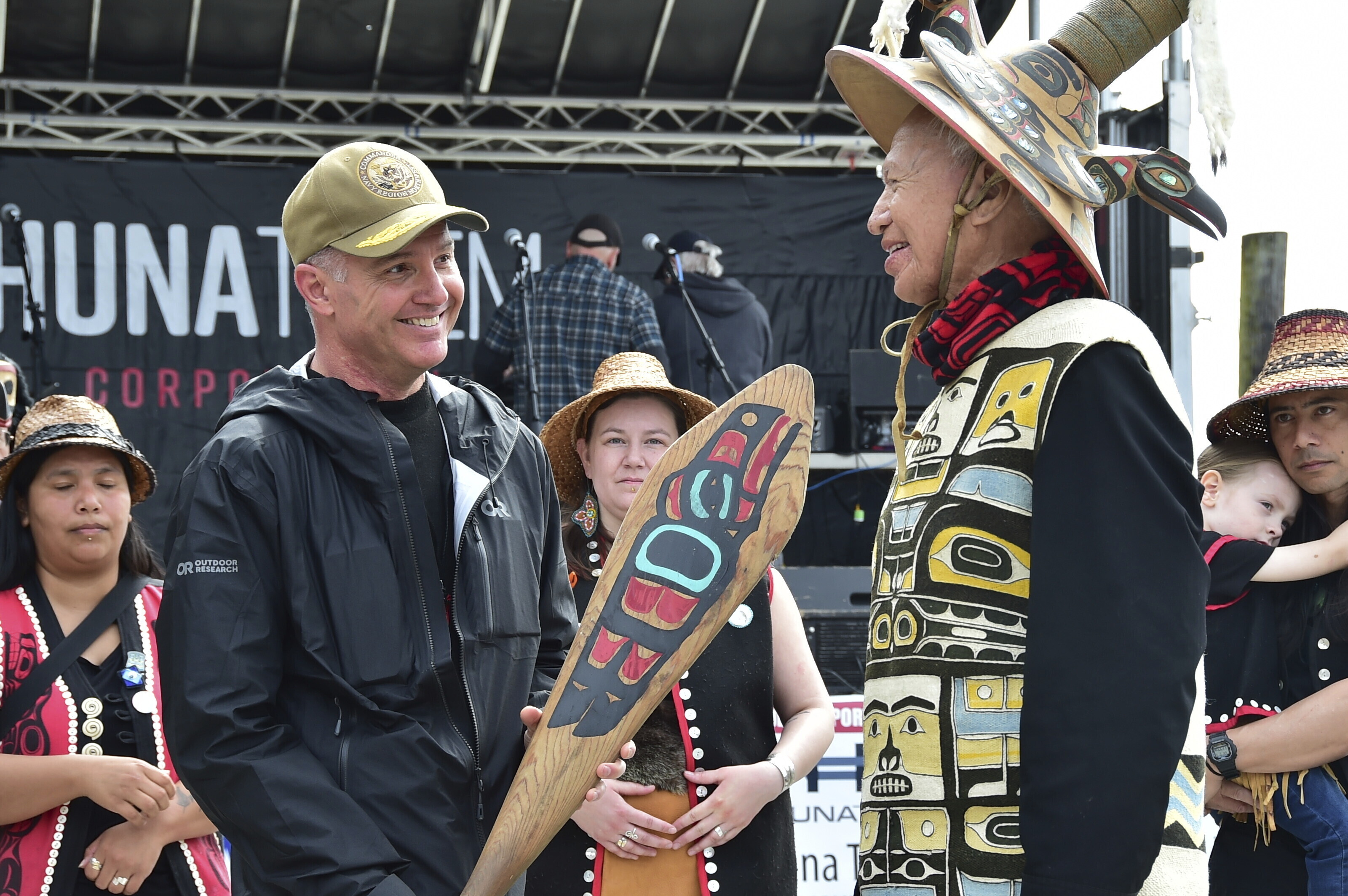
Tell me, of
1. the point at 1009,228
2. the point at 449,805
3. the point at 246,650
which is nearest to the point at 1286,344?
the point at 1009,228

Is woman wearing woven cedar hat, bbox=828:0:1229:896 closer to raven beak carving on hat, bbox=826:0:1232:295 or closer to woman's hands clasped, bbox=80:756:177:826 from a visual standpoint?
raven beak carving on hat, bbox=826:0:1232:295

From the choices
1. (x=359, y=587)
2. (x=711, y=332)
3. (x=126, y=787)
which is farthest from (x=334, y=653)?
(x=711, y=332)

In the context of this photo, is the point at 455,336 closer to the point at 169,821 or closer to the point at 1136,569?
the point at 169,821

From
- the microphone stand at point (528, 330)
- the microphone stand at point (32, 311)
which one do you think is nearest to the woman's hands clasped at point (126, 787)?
the microphone stand at point (528, 330)

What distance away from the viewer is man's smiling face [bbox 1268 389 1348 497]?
8.14ft

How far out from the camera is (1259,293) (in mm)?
3646

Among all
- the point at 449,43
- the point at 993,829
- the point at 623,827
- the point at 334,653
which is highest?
the point at 449,43

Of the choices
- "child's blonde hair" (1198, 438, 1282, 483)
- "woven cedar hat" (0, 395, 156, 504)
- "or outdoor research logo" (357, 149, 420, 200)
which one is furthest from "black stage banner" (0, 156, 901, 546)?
"or outdoor research logo" (357, 149, 420, 200)

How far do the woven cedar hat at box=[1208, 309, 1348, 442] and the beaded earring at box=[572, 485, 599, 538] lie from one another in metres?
1.32

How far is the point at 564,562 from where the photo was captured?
212 centimetres

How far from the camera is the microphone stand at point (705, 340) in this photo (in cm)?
618

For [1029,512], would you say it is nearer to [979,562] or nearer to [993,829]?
[979,562]

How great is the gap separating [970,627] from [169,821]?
1.81 m

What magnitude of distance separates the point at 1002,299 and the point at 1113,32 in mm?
435
